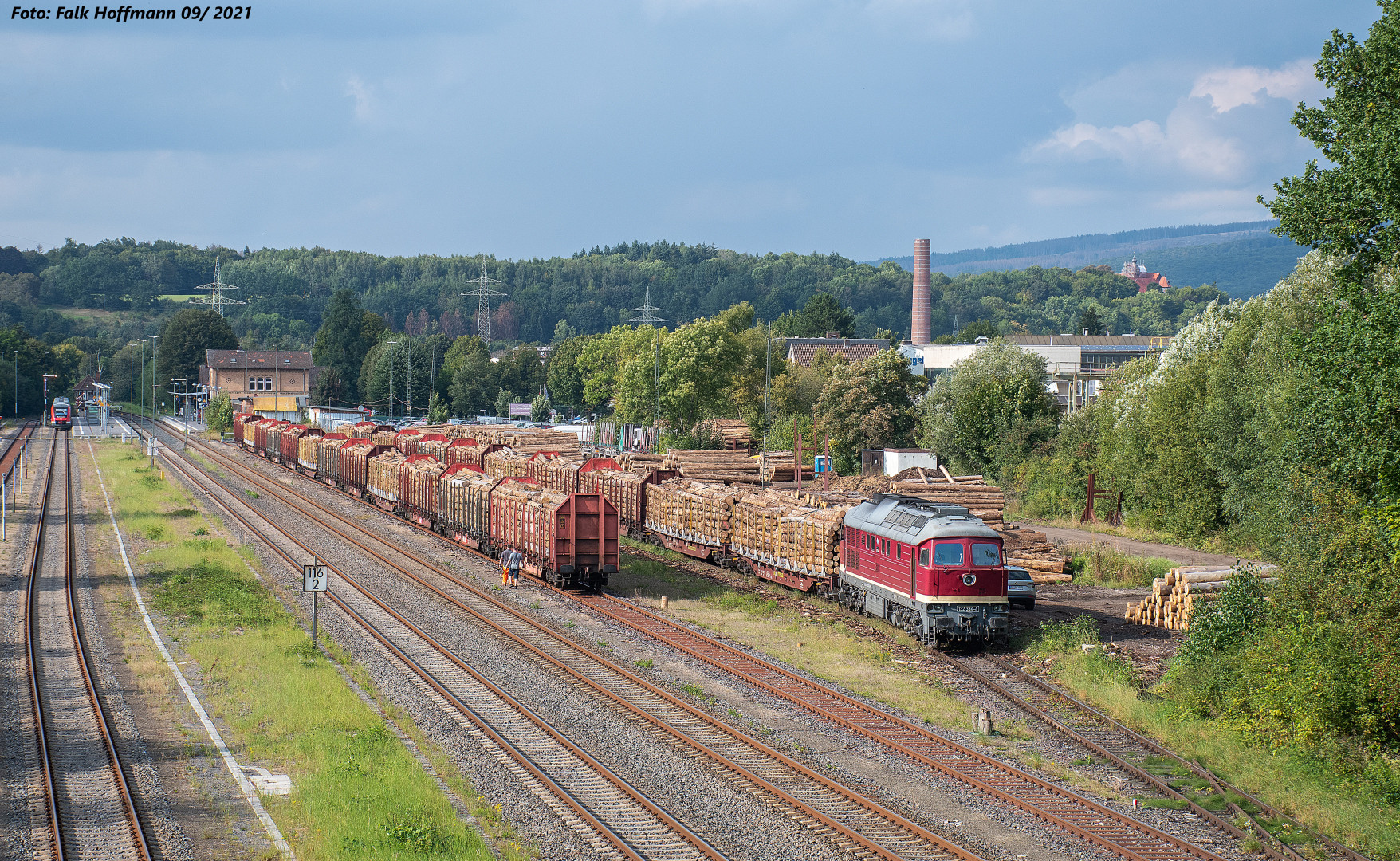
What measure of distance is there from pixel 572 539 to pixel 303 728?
1415 cm

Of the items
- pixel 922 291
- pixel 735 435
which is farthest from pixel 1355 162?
pixel 922 291

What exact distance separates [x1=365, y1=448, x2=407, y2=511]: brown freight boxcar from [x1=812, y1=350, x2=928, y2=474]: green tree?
91.1ft

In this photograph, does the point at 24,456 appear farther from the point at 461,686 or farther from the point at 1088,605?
the point at 1088,605

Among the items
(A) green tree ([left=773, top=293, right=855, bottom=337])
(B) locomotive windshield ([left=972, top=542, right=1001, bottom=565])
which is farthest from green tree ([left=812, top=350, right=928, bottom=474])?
(A) green tree ([left=773, top=293, right=855, bottom=337])

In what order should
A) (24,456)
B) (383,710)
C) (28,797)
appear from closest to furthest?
(28,797)
(383,710)
(24,456)

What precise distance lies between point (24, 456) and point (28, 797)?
76.5 m

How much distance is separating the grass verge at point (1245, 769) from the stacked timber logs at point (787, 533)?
885 cm

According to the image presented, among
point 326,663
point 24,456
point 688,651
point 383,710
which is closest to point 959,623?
point 688,651

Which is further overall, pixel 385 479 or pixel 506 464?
pixel 506 464

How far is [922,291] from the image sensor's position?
521 ft

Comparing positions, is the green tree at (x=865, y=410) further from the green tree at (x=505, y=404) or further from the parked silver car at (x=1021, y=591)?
the green tree at (x=505, y=404)

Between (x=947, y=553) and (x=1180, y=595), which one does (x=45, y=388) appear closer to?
(x=947, y=553)

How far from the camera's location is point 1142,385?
5353cm

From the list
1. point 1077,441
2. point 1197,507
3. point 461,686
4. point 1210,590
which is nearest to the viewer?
point 461,686
